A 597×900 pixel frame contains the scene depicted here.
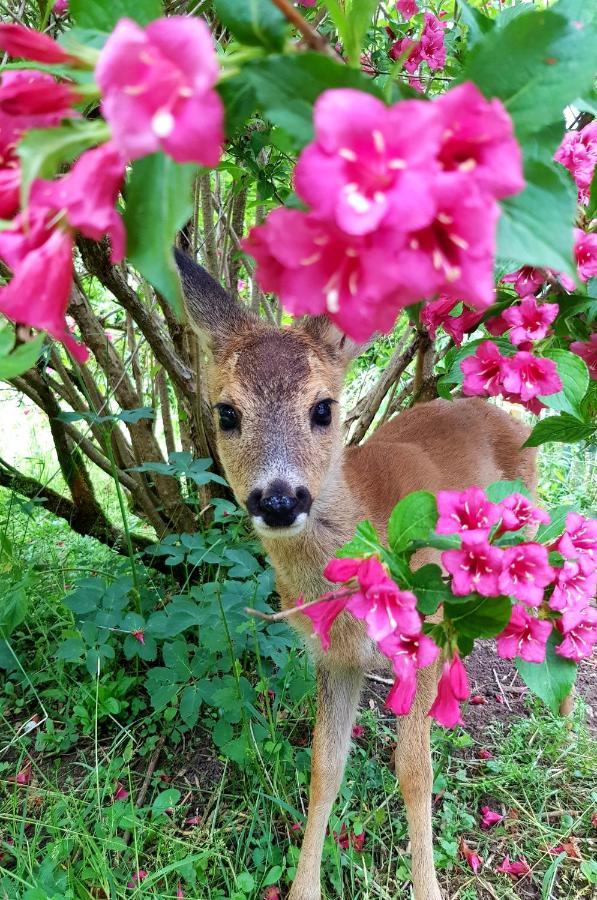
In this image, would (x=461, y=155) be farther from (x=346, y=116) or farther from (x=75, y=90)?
(x=75, y=90)

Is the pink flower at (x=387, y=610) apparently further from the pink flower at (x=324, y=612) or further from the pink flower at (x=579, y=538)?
the pink flower at (x=579, y=538)

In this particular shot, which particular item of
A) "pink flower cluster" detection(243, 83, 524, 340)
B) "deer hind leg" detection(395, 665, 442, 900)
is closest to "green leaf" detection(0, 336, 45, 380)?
"pink flower cluster" detection(243, 83, 524, 340)

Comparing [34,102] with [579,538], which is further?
[579,538]

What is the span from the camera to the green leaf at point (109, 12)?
0.58 m

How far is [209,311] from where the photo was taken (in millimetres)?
2211

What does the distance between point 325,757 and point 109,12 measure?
2113 mm

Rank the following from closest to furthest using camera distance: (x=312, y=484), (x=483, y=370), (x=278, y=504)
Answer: (x=483, y=370)
(x=278, y=504)
(x=312, y=484)

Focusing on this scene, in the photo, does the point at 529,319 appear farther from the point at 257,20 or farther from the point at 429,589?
the point at 257,20

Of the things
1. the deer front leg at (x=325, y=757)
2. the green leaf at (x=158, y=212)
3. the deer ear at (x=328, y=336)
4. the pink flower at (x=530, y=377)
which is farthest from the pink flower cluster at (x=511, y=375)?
the deer front leg at (x=325, y=757)

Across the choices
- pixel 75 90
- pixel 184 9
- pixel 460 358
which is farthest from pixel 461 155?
pixel 184 9

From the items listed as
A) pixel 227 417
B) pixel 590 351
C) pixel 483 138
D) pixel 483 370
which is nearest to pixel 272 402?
pixel 227 417

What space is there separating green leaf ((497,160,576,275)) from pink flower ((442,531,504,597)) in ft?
1.55

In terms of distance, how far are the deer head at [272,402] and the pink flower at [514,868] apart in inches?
51.1

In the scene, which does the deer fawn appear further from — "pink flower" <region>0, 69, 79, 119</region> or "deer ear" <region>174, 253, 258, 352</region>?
"pink flower" <region>0, 69, 79, 119</region>
